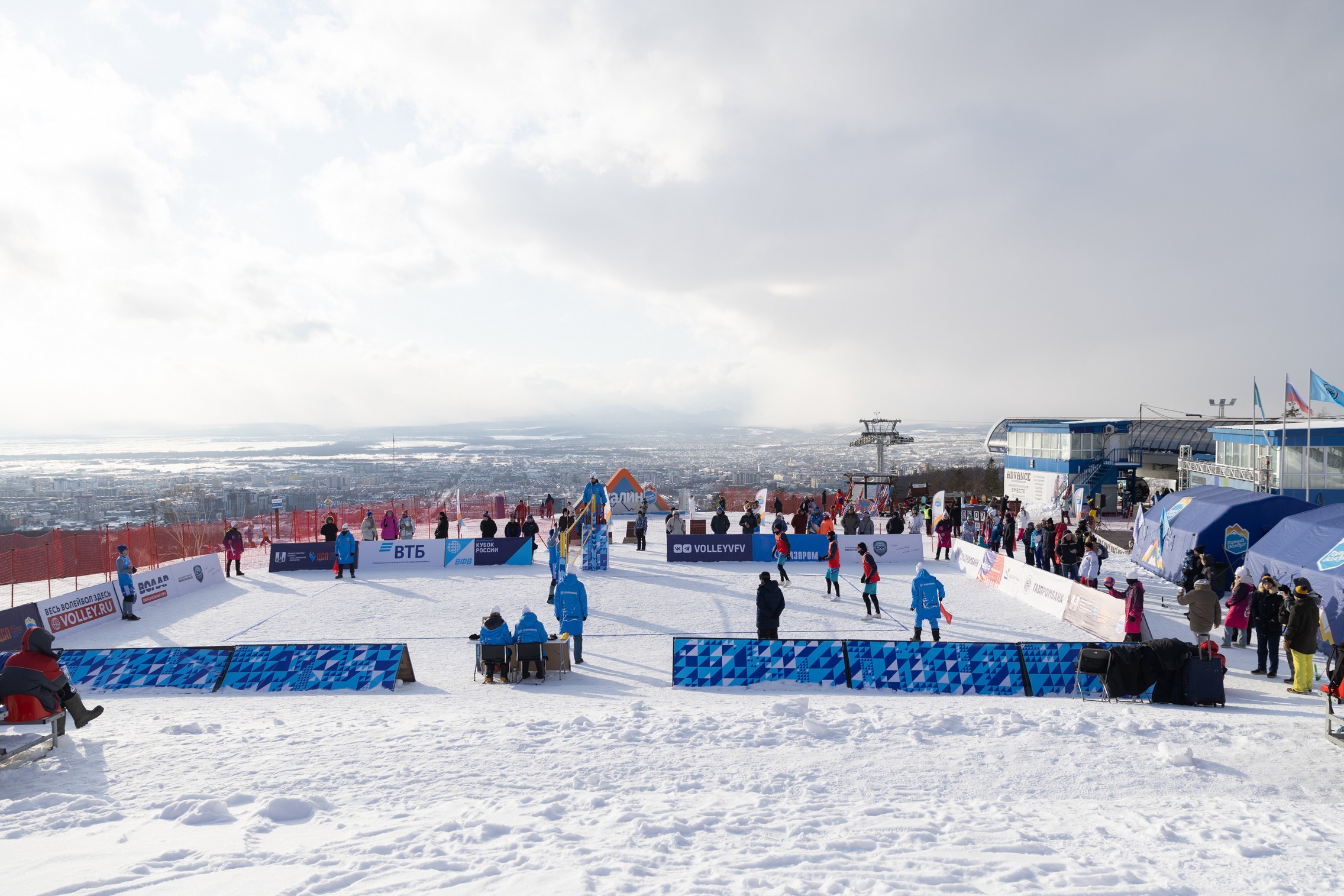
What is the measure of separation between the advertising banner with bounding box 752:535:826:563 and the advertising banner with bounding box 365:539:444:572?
312 inches

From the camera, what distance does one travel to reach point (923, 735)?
6.73 metres

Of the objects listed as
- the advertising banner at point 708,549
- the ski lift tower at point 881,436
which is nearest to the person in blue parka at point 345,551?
the advertising banner at point 708,549

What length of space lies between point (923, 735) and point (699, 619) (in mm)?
6825

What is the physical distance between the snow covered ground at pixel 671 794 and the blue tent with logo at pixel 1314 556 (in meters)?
3.76

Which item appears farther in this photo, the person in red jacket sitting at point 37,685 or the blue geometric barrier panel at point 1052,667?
the blue geometric barrier panel at point 1052,667

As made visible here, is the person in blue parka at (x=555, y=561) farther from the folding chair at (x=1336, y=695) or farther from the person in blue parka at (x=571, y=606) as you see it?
the folding chair at (x=1336, y=695)

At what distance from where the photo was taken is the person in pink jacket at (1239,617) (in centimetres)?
1094

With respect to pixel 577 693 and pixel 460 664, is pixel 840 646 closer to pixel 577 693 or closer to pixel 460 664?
pixel 577 693

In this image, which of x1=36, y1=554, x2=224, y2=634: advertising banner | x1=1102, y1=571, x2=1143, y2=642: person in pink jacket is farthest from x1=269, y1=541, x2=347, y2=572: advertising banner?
x1=1102, y1=571, x2=1143, y2=642: person in pink jacket

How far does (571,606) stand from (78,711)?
547cm

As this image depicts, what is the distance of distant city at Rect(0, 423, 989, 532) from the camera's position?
27.1 meters

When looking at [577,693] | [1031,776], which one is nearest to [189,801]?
[577,693]

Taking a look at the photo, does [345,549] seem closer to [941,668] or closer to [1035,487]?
[941,668]

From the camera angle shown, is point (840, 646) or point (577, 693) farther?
point (840, 646)
